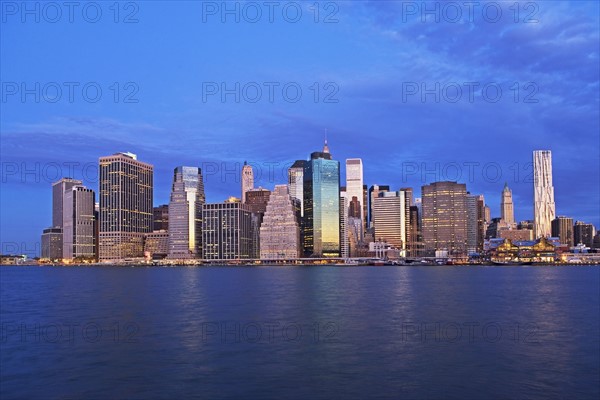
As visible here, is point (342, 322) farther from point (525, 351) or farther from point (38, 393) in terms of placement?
point (38, 393)

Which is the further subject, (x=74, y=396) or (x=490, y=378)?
(x=490, y=378)

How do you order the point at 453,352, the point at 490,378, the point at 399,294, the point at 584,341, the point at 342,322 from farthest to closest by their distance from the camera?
the point at 399,294 → the point at 342,322 → the point at 584,341 → the point at 453,352 → the point at 490,378

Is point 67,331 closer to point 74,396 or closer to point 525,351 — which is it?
point 74,396

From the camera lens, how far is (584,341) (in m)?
50.8

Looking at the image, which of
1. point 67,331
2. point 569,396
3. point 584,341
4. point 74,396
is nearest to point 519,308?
point 584,341

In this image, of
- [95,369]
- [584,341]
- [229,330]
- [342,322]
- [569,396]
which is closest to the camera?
[569,396]

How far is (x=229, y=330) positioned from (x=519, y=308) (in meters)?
41.6

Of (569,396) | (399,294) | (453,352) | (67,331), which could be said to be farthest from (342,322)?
(399,294)

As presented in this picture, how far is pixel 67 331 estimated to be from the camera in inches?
2282

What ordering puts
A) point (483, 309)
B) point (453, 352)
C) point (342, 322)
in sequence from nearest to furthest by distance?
1. point (453, 352)
2. point (342, 322)
3. point (483, 309)

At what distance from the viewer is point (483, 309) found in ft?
251

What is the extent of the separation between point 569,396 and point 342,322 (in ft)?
105

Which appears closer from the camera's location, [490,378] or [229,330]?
[490,378]

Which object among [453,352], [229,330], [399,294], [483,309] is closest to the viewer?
[453,352]
